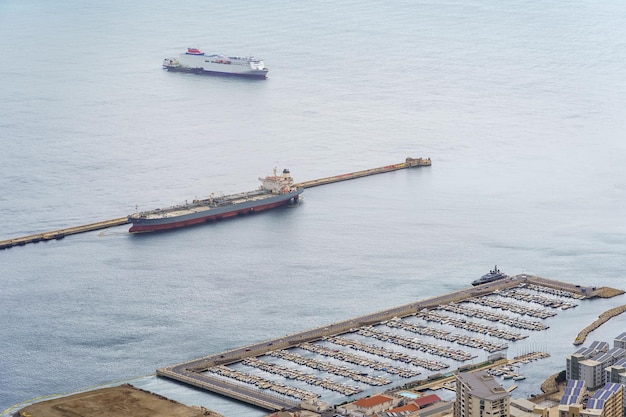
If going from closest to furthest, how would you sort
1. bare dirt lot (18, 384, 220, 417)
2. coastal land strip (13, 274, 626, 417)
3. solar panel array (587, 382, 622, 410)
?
1. solar panel array (587, 382, 622, 410)
2. bare dirt lot (18, 384, 220, 417)
3. coastal land strip (13, 274, 626, 417)

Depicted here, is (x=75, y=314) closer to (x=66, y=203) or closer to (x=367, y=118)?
(x=66, y=203)

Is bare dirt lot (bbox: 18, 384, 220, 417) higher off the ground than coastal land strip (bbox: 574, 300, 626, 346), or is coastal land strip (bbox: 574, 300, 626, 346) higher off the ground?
coastal land strip (bbox: 574, 300, 626, 346)

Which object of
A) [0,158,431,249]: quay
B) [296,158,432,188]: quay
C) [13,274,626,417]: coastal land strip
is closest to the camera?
[13,274,626,417]: coastal land strip

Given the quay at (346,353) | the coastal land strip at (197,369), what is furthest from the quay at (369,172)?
the quay at (346,353)

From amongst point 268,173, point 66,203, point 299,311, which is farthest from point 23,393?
point 268,173

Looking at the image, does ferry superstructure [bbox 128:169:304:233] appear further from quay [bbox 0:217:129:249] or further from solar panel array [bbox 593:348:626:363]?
solar panel array [bbox 593:348:626:363]

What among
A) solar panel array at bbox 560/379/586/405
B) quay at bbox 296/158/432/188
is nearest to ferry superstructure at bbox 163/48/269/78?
quay at bbox 296/158/432/188

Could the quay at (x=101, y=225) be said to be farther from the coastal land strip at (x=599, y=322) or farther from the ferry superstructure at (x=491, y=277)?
the coastal land strip at (x=599, y=322)
